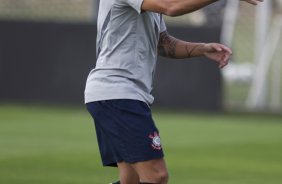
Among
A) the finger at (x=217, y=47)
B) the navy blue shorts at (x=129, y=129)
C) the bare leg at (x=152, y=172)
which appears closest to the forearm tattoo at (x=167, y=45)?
the finger at (x=217, y=47)

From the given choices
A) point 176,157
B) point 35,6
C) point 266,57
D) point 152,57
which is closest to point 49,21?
point 35,6

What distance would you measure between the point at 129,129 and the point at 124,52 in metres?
0.53

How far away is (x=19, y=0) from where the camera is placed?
24094mm

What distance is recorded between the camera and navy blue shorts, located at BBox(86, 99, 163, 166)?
699 centimetres

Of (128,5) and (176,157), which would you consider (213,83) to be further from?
(128,5)

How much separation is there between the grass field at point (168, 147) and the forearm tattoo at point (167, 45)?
119 inches

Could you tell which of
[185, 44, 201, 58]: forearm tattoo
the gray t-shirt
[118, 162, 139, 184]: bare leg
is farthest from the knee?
[185, 44, 201, 58]: forearm tattoo

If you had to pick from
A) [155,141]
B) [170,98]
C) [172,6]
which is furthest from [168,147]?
[172,6]

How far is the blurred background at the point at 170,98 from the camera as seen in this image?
476 inches

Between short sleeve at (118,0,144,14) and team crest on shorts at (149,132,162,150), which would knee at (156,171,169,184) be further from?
short sleeve at (118,0,144,14)

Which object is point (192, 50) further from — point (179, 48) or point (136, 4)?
point (136, 4)

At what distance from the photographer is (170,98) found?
2005 centimetres

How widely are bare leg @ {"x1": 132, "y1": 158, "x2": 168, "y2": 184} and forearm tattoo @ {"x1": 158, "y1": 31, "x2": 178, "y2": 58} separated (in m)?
1.04

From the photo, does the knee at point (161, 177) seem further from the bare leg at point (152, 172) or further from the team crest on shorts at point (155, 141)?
the team crest on shorts at point (155, 141)
